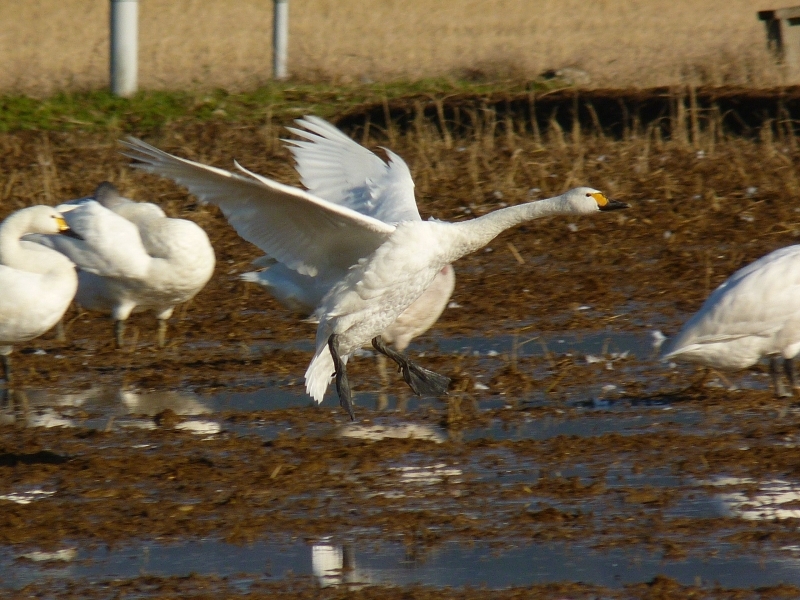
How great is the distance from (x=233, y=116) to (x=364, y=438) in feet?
30.7

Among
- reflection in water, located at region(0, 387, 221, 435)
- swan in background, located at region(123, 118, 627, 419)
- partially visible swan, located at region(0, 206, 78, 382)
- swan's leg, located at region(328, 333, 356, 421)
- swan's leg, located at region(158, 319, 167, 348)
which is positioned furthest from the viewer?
swan's leg, located at region(158, 319, 167, 348)

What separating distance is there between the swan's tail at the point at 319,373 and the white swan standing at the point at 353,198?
1.66ft

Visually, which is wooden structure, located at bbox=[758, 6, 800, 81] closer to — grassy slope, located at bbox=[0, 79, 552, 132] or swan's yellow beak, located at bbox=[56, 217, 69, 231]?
grassy slope, located at bbox=[0, 79, 552, 132]

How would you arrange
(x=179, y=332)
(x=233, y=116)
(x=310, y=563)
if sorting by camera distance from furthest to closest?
1. (x=233, y=116)
2. (x=179, y=332)
3. (x=310, y=563)

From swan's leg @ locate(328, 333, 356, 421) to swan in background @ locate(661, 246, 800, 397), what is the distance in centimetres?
155

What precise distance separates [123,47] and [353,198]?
352 inches

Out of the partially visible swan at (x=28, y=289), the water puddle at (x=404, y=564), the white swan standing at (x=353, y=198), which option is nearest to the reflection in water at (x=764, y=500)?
the water puddle at (x=404, y=564)

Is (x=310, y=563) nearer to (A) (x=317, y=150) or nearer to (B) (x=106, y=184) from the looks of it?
(A) (x=317, y=150)

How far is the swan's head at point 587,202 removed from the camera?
22.0 feet

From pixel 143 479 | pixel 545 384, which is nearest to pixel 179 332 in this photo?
pixel 545 384

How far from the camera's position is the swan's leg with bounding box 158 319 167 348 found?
851 cm

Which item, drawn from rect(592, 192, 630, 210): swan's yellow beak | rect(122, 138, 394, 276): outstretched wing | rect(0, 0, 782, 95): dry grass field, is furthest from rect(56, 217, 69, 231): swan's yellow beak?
rect(0, 0, 782, 95): dry grass field

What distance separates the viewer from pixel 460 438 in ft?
19.6

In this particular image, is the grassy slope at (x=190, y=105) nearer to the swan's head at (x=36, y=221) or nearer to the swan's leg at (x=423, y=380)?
the swan's head at (x=36, y=221)
